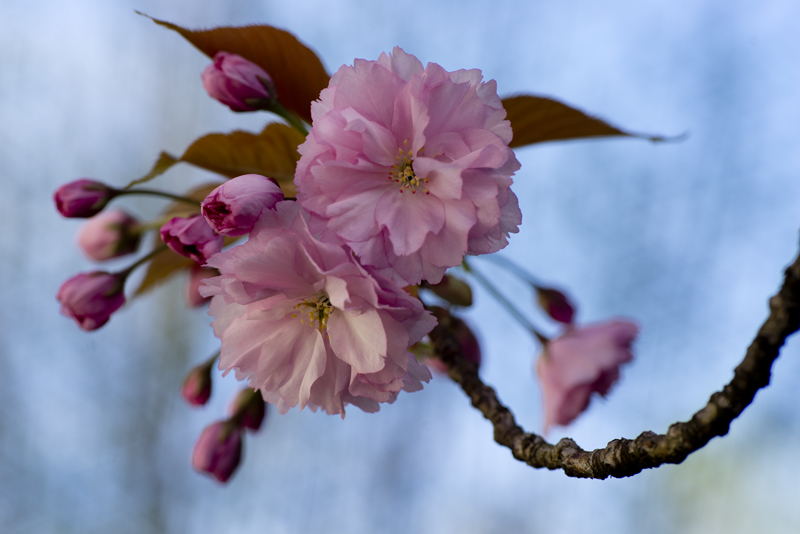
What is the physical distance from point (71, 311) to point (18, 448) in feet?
4.73

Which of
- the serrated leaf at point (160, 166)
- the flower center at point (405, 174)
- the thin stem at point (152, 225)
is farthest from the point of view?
the thin stem at point (152, 225)

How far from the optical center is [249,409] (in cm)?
59

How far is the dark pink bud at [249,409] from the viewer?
1.92 ft

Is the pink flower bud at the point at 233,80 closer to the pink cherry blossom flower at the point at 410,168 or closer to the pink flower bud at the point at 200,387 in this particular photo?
the pink cherry blossom flower at the point at 410,168

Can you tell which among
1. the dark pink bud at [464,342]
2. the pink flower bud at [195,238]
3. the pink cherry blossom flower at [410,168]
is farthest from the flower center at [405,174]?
the dark pink bud at [464,342]

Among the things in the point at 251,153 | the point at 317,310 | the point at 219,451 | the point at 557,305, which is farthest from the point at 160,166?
the point at 557,305

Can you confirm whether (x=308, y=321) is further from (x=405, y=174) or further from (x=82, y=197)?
(x=82, y=197)

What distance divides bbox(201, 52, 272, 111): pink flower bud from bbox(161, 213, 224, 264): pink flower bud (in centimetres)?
12

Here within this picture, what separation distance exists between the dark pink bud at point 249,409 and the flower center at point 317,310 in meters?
0.29

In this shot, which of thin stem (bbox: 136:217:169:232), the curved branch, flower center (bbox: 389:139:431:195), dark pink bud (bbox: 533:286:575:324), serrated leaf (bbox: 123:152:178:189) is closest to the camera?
the curved branch

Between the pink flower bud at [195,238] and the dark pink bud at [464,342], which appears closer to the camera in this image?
the pink flower bud at [195,238]

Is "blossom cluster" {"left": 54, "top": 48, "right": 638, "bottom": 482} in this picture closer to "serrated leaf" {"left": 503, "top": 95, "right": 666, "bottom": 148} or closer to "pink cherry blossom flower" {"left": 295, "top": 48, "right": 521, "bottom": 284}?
"pink cherry blossom flower" {"left": 295, "top": 48, "right": 521, "bottom": 284}

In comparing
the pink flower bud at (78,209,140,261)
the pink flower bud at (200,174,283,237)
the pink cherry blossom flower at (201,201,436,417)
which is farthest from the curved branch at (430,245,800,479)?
the pink flower bud at (78,209,140,261)

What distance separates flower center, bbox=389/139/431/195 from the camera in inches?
12.3
